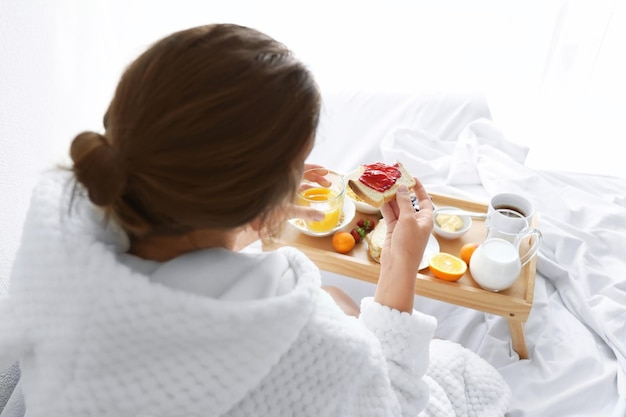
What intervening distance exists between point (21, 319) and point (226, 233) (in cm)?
28

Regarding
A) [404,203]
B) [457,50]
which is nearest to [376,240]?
[404,203]

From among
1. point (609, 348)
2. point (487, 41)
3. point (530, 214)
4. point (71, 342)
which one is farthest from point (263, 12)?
point (71, 342)

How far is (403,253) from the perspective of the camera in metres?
1.00

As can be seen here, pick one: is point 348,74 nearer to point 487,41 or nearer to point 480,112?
point 487,41

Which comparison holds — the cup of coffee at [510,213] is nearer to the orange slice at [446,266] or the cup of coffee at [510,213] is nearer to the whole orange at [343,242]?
the orange slice at [446,266]

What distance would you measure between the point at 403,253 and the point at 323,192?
0.30 m

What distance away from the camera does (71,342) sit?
2.03ft

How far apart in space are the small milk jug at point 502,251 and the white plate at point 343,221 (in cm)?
33

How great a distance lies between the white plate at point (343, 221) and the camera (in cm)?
129

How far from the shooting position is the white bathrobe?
602 mm

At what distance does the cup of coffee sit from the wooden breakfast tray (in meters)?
0.09

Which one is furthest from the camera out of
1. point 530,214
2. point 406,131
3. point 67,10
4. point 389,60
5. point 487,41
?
point 389,60

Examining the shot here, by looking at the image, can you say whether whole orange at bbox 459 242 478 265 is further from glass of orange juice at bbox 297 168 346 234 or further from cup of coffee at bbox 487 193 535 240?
glass of orange juice at bbox 297 168 346 234

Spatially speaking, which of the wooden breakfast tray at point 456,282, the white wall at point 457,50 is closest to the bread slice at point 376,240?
the wooden breakfast tray at point 456,282
